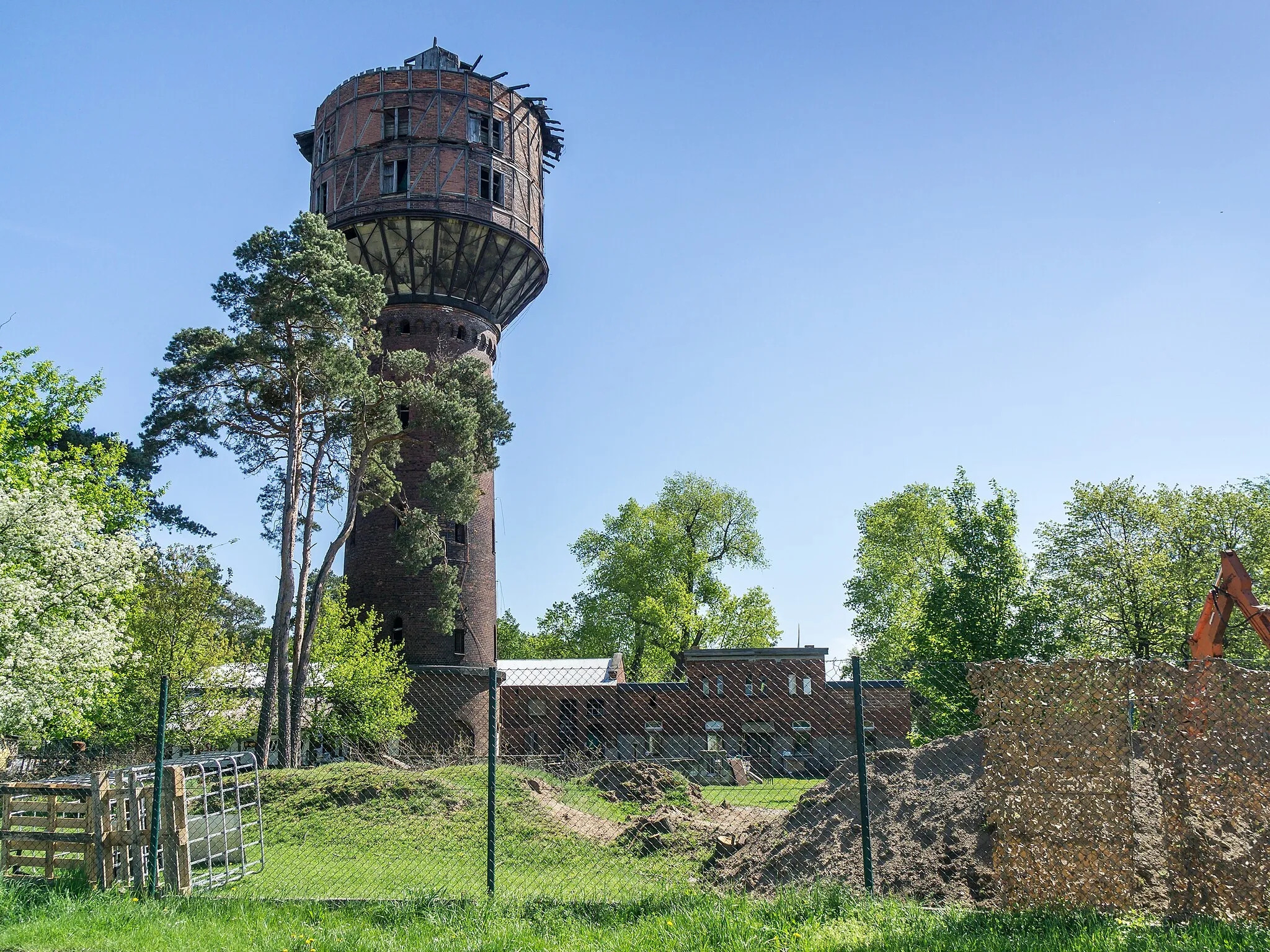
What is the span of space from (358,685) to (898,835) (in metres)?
24.4

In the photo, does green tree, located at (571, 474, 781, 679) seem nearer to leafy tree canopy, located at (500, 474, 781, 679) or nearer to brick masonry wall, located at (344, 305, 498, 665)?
leafy tree canopy, located at (500, 474, 781, 679)

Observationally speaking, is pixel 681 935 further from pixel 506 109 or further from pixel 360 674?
pixel 506 109

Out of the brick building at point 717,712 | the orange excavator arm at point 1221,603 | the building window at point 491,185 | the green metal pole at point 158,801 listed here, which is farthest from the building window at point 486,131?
the green metal pole at point 158,801

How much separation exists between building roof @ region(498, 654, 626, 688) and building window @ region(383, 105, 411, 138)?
68.1ft

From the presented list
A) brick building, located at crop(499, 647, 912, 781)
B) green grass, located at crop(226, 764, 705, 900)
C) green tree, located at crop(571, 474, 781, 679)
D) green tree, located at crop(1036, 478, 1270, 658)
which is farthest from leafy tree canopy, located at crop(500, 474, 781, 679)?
green grass, located at crop(226, 764, 705, 900)

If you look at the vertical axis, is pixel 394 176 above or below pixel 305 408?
above

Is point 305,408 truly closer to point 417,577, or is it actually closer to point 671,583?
point 417,577

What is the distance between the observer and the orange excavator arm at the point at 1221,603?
1788 cm

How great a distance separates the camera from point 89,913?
A: 8.09m

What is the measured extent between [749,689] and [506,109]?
23830mm

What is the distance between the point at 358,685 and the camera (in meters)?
31.5

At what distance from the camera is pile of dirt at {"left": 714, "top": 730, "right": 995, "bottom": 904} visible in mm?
9016

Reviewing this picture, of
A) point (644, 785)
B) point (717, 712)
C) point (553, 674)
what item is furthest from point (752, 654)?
point (644, 785)

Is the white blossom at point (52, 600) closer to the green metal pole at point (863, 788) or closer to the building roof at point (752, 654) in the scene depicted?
the green metal pole at point (863, 788)
